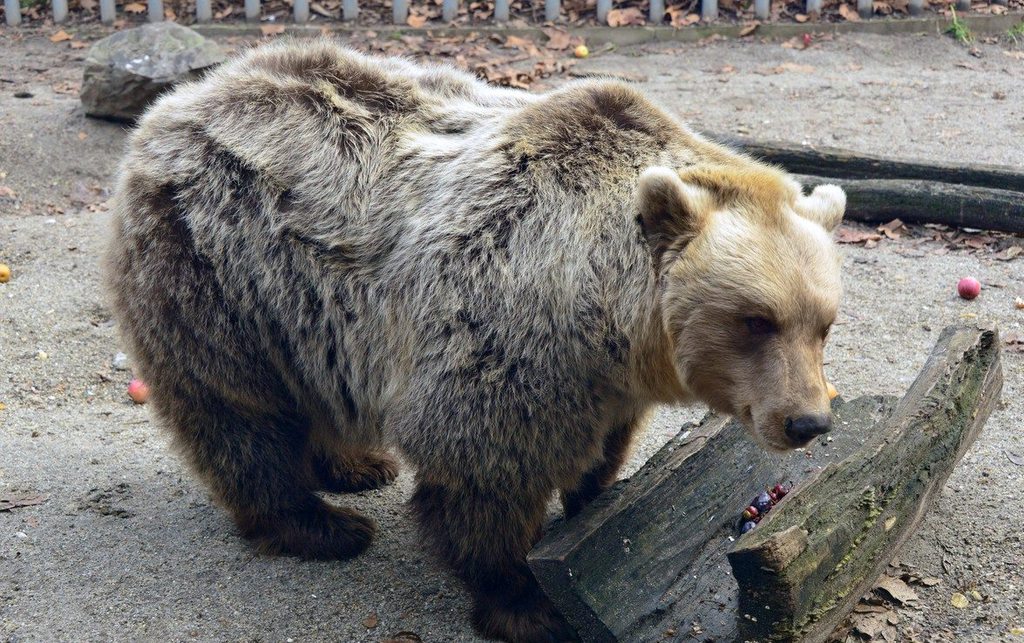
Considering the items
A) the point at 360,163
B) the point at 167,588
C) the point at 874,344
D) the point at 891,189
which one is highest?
the point at 360,163

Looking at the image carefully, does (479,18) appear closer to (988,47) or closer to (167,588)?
(988,47)

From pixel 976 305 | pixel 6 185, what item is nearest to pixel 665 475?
pixel 976 305

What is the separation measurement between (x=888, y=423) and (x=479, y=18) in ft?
30.5

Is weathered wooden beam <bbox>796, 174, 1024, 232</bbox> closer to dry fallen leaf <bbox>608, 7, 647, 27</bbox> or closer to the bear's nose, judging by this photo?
the bear's nose

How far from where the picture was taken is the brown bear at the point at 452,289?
3.73 m

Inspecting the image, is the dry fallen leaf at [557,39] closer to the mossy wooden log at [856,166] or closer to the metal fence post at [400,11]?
the metal fence post at [400,11]

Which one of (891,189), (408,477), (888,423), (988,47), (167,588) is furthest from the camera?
(988,47)

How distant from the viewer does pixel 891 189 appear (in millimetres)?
7719

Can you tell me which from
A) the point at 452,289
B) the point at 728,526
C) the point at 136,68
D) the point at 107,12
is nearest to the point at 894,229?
the point at 728,526

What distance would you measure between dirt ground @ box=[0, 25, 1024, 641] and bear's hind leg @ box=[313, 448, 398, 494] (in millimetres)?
86

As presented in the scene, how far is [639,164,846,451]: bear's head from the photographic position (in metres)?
A: 3.58

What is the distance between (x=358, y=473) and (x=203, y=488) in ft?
2.49

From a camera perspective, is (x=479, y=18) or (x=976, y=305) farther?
(x=479, y=18)

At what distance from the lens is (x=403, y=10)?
40.4 feet
